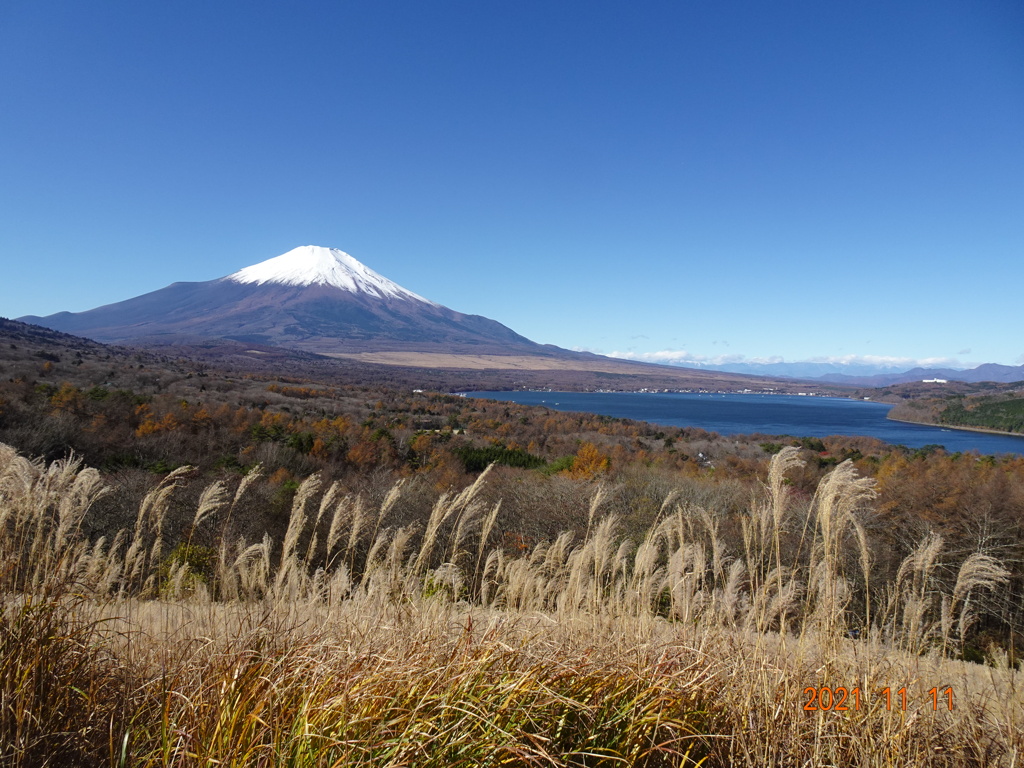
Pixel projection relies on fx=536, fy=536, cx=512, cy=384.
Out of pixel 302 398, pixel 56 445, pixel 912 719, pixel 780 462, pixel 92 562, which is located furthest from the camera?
pixel 302 398

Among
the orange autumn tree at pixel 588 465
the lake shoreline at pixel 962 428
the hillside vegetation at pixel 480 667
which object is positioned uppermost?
the hillside vegetation at pixel 480 667

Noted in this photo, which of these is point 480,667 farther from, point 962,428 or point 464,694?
point 962,428

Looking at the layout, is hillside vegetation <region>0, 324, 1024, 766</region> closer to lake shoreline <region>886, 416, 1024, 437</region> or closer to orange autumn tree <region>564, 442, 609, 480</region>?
orange autumn tree <region>564, 442, 609, 480</region>

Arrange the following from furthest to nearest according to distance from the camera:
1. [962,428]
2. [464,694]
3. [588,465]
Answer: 1. [962,428]
2. [588,465]
3. [464,694]

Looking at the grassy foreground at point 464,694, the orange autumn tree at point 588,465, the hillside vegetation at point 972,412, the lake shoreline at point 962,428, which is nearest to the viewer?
the grassy foreground at point 464,694

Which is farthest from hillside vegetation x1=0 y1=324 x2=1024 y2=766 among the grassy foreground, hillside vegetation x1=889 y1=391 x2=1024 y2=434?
hillside vegetation x1=889 y1=391 x2=1024 y2=434

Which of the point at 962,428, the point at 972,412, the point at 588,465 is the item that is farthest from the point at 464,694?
the point at 972,412

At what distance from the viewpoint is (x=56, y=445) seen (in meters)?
20.2

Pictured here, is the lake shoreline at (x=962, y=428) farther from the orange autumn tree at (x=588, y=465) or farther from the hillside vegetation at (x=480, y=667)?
the hillside vegetation at (x=480, y=667)

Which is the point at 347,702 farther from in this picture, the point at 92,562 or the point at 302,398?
the point at 302,398

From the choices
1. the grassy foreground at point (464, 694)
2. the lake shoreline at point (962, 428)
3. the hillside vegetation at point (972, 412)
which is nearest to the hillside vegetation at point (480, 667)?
the grassy foreground at point (464, 694)

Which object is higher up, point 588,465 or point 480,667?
point 480,667

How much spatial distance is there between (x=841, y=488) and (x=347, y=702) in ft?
8.87

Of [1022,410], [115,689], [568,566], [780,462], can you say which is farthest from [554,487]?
[1022,410]
